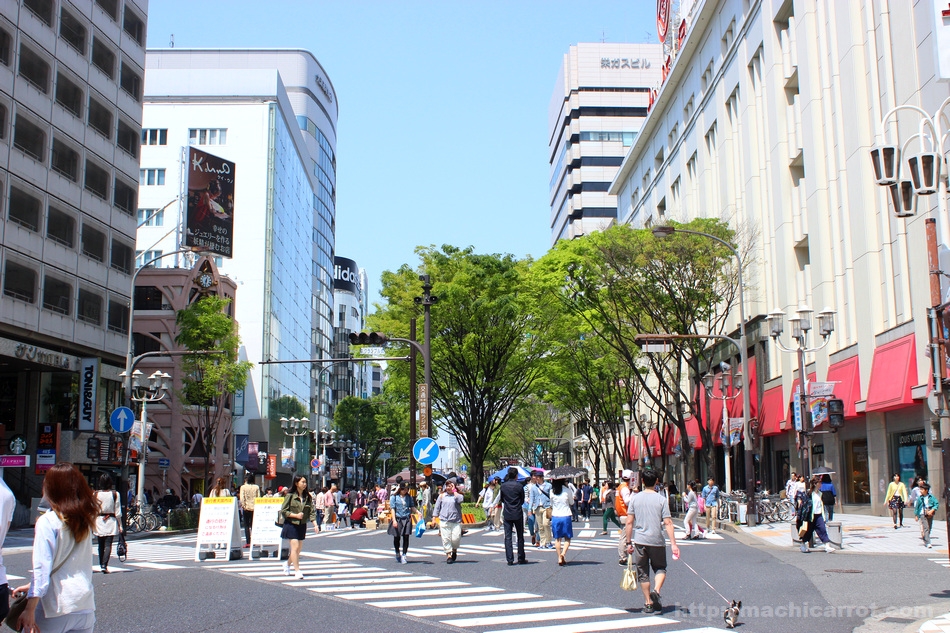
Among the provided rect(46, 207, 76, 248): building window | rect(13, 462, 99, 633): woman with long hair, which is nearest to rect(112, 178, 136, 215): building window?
rect(46, 207, 76, 248): building window

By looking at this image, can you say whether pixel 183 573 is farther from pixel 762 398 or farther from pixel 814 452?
pixel 762 398

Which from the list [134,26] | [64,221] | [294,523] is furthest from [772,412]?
[134,26]

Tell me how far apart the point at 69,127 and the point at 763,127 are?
30.0m

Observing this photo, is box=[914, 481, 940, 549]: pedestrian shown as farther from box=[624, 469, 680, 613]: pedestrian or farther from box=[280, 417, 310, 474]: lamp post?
box=[280, 417, 310, 474]: lamp post

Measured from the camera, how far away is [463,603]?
38.1 ft

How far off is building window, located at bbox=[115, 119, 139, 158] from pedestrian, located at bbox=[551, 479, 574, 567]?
3252 cm

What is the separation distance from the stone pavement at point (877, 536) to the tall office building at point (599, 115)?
68.1 metres

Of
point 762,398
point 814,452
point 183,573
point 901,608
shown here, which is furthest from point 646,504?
point 762,398

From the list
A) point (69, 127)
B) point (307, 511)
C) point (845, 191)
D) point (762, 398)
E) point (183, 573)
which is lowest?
point (183, 573)

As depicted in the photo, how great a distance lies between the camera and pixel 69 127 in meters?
38.1

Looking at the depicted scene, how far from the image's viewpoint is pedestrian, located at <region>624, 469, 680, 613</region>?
10.6 m

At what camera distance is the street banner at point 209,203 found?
60.2 m

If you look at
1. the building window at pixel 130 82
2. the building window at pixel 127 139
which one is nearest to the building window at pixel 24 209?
the building window at pixel 127 139

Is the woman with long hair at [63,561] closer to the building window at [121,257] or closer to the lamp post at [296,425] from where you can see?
the building window at [121,257]
